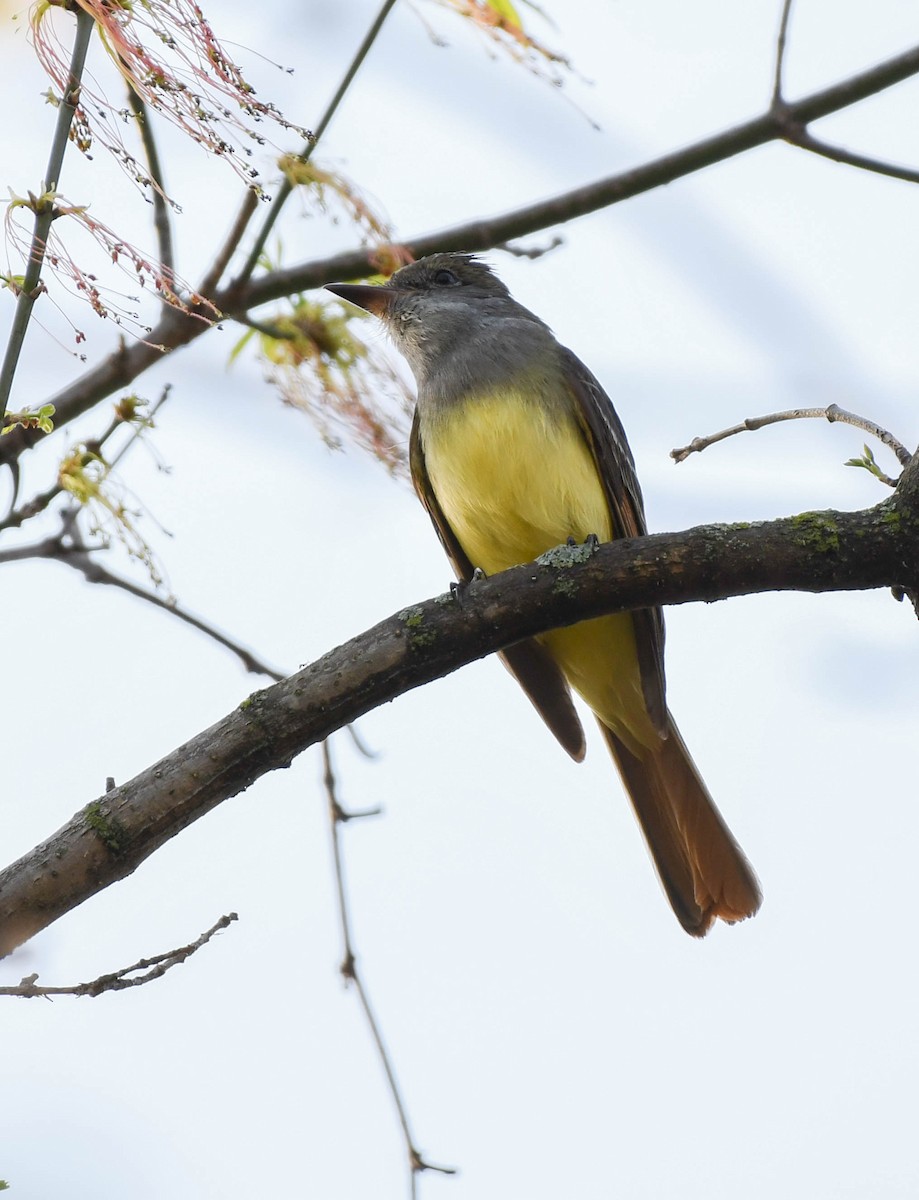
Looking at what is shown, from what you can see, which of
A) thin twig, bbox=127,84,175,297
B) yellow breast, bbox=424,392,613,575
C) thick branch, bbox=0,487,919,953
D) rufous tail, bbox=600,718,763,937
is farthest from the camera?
rufous tail, bbox=600,718,763,937

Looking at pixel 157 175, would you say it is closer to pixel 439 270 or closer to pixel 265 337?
pixel 265 337

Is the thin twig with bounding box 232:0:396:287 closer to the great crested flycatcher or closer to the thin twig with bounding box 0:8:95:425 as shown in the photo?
the great crested flycatcher

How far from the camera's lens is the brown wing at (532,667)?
4.88 metres

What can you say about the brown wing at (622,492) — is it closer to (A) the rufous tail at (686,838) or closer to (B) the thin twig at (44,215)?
(A) the rufous tail at (686,838)

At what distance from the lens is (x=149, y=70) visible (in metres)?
2.33

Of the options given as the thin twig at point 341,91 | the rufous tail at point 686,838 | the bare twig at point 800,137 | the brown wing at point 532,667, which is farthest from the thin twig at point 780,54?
the rufous tail at point 686,838

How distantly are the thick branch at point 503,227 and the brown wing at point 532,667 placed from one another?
3.33ft

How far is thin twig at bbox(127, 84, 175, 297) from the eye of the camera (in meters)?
3.46

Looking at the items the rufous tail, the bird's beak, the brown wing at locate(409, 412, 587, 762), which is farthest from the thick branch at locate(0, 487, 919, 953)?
the rufous tail

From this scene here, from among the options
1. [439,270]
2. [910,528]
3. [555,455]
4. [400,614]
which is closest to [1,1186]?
[400,614]

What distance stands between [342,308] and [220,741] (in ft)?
5.49

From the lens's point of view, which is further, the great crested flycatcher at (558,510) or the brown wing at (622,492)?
the brown wing at (622,492)

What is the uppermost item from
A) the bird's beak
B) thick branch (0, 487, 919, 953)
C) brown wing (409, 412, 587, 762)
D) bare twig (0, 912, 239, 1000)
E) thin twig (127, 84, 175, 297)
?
the bird's beak

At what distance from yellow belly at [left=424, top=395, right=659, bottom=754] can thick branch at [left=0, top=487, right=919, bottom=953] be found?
3.76 ft
